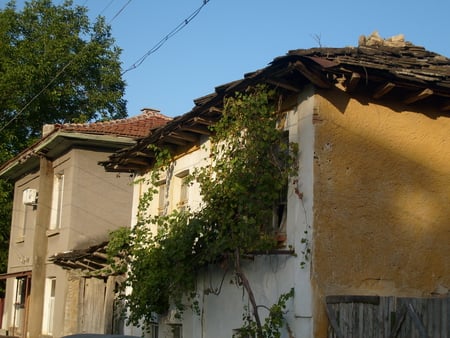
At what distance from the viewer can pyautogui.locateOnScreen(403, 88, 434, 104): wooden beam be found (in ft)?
31.0

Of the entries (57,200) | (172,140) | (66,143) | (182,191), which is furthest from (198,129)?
(57,200)

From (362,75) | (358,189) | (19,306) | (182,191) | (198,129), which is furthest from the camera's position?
(19,306)

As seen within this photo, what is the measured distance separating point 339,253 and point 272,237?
40.2 inches

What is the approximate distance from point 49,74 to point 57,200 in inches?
405

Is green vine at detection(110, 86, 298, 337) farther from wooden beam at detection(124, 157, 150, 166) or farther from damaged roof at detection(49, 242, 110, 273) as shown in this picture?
damaged roof at detection(49, 242, 110, 273)

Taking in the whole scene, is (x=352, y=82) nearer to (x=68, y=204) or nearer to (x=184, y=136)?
(x=184, y=136)

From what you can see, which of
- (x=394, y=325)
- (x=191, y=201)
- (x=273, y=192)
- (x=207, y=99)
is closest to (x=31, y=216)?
(x=191, y=201)

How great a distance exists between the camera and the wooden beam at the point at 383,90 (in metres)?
9.29

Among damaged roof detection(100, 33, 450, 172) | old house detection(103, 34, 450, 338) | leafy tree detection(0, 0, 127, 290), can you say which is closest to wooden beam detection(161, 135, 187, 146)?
damaged roof detection(100, 33, 450, 172)

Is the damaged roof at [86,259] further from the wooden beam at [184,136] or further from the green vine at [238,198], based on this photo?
the green vine at [238,198]

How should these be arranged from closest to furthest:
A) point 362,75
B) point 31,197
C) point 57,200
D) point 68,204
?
point 362,75, point 68,204, point 57,200, point 31,197

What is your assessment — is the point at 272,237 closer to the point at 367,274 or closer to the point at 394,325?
the point at 367,274

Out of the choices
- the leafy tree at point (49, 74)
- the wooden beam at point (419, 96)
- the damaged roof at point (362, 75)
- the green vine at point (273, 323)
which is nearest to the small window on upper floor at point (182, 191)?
the damaged roof at point (362, 75)

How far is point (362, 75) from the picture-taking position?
30.0 ft
